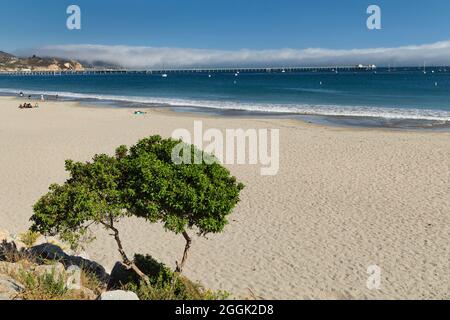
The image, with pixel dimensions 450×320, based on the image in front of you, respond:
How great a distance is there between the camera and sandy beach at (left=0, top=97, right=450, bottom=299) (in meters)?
10.3

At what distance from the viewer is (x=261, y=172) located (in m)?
19.6

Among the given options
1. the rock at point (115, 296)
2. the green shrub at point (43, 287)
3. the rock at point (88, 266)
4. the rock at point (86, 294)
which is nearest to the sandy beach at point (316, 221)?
the rock at point (88, 266)

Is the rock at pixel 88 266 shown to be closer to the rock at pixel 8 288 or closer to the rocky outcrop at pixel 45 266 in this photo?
the rocky outcrop at pixel 45 266

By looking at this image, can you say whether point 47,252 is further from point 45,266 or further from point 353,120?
point 353,120

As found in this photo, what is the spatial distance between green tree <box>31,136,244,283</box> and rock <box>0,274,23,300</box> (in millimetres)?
878

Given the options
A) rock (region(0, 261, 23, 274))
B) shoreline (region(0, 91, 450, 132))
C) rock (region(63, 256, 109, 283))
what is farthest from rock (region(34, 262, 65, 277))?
shoreline (region(0, 91, 450, 132))

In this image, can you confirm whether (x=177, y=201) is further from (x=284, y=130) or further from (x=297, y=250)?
(x=284, y=130)

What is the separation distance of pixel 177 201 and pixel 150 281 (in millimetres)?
2080

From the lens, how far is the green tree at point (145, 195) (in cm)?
751

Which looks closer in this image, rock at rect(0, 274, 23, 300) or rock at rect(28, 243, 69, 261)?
rock at rect(0, 274, 23, 300)

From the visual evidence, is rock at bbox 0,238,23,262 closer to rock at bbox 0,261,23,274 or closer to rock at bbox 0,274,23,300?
rock at bbox 0,261,23,274

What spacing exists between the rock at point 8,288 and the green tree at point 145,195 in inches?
34.6
